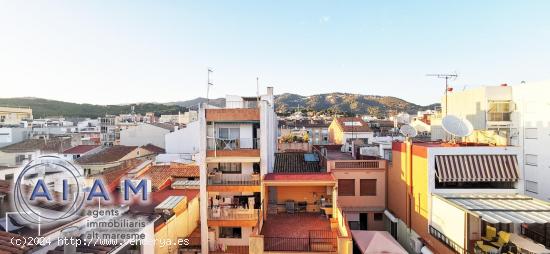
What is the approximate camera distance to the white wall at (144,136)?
5100 cm

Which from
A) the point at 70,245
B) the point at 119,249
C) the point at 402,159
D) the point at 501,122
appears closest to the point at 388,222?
the point at 402,159

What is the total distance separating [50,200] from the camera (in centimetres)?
1278

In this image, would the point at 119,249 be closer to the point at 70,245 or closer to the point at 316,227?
the point at 70,245

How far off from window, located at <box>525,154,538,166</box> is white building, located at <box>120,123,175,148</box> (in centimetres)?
4597

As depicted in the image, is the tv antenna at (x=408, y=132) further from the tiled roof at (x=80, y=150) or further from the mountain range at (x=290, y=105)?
the mountain range at (x=290, y=105)

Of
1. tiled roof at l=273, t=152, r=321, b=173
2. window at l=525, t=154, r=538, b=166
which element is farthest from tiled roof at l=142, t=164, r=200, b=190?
window at l=525, t=154, r=538, b=166

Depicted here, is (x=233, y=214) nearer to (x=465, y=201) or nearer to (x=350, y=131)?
(x=465, y=201)

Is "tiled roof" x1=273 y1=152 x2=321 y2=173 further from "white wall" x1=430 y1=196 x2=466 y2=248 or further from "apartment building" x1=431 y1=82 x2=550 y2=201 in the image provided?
"apartment building" x1=431 y1=82 x2=550 y2=201

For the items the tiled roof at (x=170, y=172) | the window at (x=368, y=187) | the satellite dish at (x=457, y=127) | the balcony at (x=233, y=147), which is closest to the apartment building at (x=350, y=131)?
the window at (x=368, y=187)

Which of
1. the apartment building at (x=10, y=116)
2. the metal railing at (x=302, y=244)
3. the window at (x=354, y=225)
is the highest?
the apartment building at (x=10, y=116)

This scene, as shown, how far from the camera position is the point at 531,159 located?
24.0 meters

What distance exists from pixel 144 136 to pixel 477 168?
1884 inches

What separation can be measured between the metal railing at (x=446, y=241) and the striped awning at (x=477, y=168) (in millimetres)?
2937

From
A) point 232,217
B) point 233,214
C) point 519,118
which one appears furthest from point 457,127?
point 232,217
